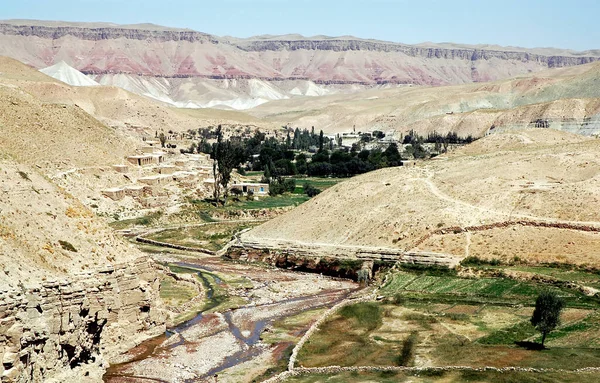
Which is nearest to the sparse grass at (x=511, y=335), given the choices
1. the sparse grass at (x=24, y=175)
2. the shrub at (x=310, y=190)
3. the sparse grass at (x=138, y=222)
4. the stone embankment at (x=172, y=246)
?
the sparse grass at (x=24, y=175)

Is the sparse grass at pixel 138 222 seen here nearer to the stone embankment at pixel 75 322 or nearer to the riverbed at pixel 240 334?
the riverbed at pixel 240 334

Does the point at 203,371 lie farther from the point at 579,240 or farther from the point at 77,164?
the point at 77,164

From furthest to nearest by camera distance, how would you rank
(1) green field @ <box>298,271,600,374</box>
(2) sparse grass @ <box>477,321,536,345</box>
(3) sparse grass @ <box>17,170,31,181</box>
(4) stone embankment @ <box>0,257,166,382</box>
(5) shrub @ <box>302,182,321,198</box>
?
(5) shrub @ <box>302,182,321,198</box>, (2) sparse grass @ <box>477,321,536,345</box>, (1) green field @ <box>298,271,600,374</box>, (3) sparse grass @ <box>17,170,31,181</box>, (4) stone embankment @ <box>0,257,166,382</box>

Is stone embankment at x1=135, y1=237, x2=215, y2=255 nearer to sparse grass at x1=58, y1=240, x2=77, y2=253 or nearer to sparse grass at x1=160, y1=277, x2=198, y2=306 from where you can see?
sparse grass at x1=160, y1=277, x2=198, y2=306

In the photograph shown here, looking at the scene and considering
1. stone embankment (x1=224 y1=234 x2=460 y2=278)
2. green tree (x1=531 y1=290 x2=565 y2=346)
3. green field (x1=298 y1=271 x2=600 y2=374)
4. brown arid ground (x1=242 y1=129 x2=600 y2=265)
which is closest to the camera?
green field (x1=298 y1=271 x2=600 y2=374)

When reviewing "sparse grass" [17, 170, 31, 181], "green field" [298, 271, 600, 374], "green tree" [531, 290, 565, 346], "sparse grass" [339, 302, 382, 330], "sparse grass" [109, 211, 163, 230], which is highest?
"sparse grass" [17, 170, 31, 181]

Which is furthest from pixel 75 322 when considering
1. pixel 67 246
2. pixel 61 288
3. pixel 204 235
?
pixel 204 235

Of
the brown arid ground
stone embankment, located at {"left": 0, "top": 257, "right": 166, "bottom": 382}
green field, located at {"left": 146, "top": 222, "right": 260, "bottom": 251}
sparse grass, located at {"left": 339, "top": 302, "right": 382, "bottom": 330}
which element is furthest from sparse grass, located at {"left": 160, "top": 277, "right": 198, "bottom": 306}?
green field, located at {"left": 146, "top": 222, "right": 260, "bottom": 251}

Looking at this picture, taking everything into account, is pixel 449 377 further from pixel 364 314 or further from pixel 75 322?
pixel 75 322
